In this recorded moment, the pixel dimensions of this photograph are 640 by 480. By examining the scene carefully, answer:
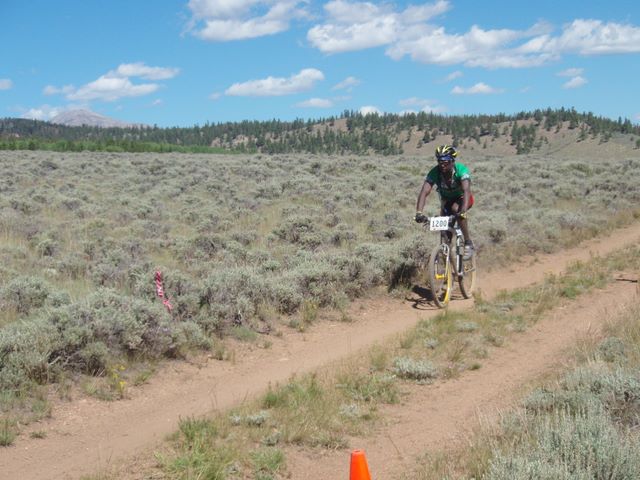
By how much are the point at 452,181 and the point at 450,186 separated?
0.34ft

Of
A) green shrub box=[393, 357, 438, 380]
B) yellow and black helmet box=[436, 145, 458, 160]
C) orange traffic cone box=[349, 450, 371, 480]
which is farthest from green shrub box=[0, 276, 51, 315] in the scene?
yellow and black helmet box=[436, 145, 458, 160]

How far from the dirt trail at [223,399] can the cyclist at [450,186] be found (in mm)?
1656

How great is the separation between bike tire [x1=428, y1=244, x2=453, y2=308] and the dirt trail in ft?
0.99

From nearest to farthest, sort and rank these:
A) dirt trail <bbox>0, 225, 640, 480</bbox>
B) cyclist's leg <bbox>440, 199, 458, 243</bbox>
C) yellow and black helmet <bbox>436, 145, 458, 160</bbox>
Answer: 1. dirt trail <bbox>0, 225, 640, 480</bbox>
2. yellow and black helmet <bbox>436, 145, 458, 160</bbox>
3. cyclist's leg <bbox>440, 199, 458, 243</bbox>

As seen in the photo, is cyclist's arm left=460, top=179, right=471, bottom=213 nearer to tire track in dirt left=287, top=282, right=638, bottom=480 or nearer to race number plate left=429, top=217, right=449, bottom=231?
race number plate left=429, top=217, right=449, bottom=231

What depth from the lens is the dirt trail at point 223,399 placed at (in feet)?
15.6

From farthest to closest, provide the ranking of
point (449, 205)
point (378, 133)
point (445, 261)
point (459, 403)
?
1. point (378, 133)
2. point (449, 205)
3. point (445, 261)
4. point (459, 403)

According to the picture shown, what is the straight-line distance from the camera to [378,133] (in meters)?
145

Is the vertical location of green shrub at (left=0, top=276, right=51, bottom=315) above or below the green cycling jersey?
below

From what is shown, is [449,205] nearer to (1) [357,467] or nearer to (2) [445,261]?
→ (2) [445,261]

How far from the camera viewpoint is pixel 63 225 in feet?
46.7

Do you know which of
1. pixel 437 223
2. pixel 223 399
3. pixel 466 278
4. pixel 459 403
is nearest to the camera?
pixel 459 403

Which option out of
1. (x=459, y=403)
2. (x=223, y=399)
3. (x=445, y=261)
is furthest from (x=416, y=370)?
(x=445, y=261)

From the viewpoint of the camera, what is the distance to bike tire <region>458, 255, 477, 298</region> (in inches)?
393
